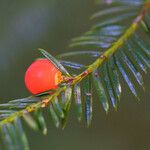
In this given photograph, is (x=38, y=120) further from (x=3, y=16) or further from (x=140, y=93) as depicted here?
(x=140, y=93)

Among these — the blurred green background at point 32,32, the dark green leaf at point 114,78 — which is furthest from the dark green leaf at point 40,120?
the blurred green background at point 32,32

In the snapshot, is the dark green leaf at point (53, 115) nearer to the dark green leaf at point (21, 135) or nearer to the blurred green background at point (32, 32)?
the dark green leaf at point (21, 135)

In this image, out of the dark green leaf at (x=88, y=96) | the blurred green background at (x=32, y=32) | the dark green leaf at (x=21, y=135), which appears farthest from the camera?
the blurred green background at (x=32, y=32)

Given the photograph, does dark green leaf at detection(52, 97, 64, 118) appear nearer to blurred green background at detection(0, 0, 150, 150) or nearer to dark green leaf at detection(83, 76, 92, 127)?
dark green leaf at detection(83, 76, 92, 127)

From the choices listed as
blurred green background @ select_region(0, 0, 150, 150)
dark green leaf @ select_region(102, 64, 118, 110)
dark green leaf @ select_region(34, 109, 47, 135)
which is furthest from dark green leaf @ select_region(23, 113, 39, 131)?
blurred green background @ select_region(0, 0, 150, 150)

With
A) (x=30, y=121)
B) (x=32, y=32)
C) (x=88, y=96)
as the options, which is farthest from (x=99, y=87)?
(x=32, y=32)

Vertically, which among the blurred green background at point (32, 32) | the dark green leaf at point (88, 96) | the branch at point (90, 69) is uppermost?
the blurred green background at point (32, 32)

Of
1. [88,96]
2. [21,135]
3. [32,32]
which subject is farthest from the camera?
[32,32]

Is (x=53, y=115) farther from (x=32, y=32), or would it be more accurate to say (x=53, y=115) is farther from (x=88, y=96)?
(x=32, y=32)

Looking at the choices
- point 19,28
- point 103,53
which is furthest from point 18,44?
point 103,53

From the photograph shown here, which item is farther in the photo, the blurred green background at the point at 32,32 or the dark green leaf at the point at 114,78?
the blurred green background at the point at 32,32
